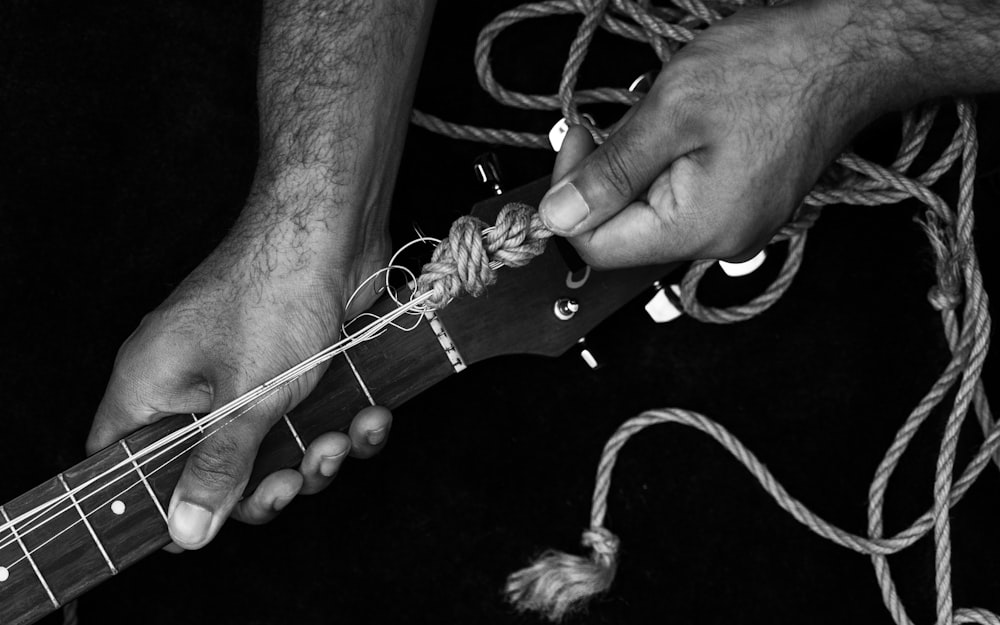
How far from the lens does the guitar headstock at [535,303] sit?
0.96 m

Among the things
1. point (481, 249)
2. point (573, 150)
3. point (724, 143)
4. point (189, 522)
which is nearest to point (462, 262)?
point (481, 249)

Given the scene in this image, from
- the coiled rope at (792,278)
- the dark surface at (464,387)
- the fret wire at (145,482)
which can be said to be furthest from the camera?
the dark surface at (464,387)

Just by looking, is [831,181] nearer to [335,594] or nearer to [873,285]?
[873,285]

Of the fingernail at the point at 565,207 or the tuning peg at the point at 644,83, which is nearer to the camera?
the fingernail at the point at 565,207

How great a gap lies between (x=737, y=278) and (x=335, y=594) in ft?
2.23

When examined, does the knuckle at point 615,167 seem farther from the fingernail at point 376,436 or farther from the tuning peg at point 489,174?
the fingernail at point 376,436

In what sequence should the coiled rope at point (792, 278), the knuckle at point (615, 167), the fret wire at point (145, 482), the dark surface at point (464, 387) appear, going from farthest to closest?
the dark surface at point (464, 387)
the coiled rope at point (792, 278)
the fret wire at point (145, 482)
the knuckle at point (615, 167)

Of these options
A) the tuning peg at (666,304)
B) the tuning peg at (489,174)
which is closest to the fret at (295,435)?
the tuning peg at (489,174)

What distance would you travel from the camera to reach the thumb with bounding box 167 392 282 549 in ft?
2.83

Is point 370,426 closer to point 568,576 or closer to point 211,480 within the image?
point 211,480

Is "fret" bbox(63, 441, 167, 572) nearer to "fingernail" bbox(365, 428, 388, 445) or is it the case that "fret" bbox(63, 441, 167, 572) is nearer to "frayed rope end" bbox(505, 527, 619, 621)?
"fingernail" bbox(365, 428, 388, 445)

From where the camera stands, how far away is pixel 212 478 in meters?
0.86

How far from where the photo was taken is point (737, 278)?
1.21 metres

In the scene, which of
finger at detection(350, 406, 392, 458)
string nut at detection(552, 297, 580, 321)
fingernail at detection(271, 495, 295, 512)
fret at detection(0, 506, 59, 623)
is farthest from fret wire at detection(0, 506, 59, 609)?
string nut at detection(552, 297, 580, 321)
